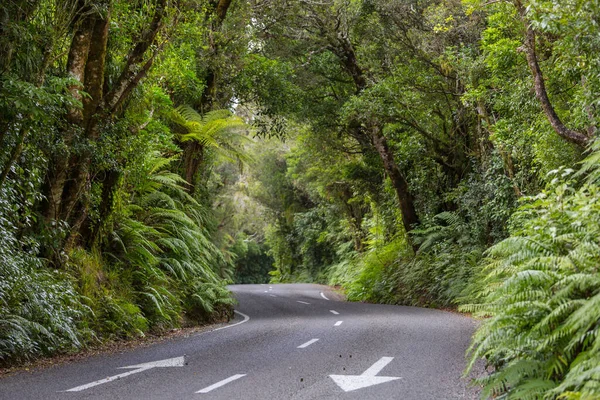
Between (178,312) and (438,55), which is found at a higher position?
(438,55)

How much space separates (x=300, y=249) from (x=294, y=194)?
4.40 m

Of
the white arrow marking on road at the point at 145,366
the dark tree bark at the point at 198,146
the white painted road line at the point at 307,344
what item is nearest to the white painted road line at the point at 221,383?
the white arrow marking on road at the point at 145,366

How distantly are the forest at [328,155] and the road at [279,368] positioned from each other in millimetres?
935

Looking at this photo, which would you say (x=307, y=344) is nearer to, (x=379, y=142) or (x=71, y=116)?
(x=71, y=116)

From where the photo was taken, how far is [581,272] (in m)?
6.07

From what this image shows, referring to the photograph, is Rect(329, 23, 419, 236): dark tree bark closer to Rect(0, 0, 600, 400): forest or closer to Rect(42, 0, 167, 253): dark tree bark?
Rect(0, 0, 600, 400): forest

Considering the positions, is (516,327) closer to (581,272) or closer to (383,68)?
(581,272)

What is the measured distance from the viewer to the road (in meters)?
7.14

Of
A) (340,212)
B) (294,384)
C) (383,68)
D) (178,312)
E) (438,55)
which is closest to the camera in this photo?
(294,384)

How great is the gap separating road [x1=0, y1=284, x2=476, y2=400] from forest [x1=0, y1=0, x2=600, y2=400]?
3.07 ft

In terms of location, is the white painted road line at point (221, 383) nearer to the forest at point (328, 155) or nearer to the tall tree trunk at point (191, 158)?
the forest at point (328, 155)

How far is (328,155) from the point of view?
30172 mm

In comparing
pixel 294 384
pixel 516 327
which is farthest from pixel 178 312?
pixel 516 327

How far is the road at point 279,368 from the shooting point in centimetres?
714
